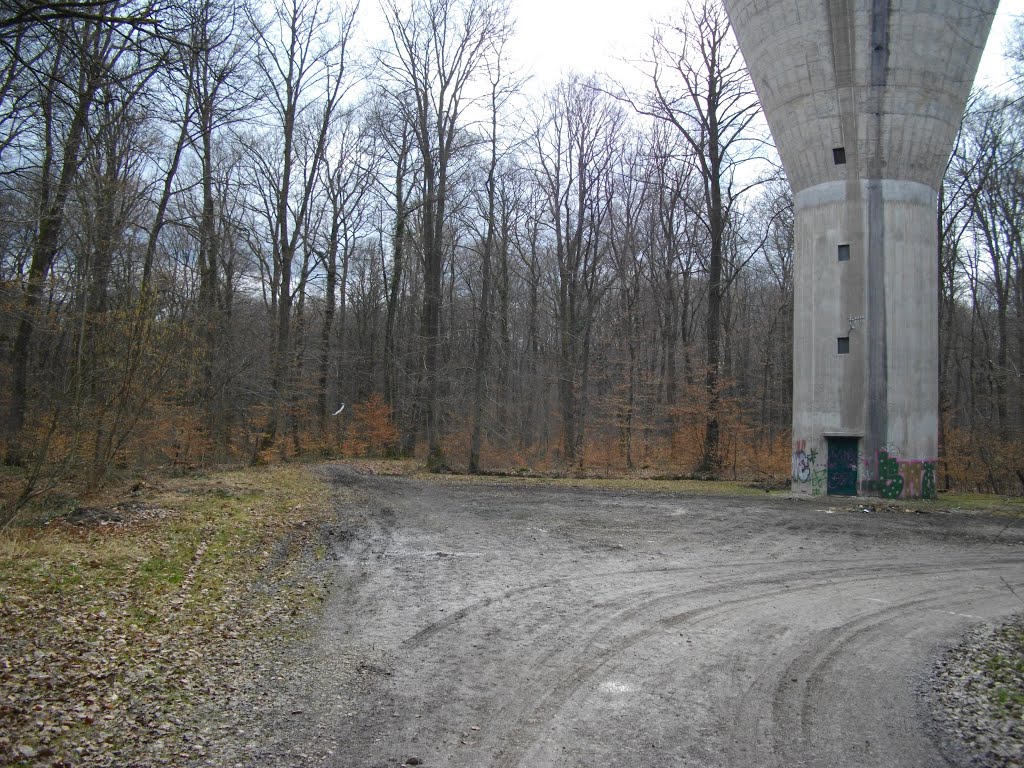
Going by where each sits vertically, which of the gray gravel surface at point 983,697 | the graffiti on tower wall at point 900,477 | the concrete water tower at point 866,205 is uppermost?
the concrete water tower at point 866,205

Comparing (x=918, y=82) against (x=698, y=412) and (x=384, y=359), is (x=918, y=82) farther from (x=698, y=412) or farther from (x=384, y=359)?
(x=384, y=359)

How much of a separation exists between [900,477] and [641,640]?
1488 centimetres

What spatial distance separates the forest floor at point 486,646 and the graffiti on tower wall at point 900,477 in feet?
19.7

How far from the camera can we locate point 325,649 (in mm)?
6246

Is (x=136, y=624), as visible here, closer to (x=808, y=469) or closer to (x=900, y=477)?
(x=808, y=469)

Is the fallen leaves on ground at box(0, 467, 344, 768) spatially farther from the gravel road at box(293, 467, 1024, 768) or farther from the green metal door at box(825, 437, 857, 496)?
the green metal door at box(825, 437, 857, 496)

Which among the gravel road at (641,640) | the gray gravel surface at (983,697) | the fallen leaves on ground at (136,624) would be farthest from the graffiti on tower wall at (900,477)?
the fallen leaves on ground at (136,624)

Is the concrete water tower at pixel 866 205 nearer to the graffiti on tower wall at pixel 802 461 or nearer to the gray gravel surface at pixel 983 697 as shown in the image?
the graffiti on tower wall at pixel 802 461

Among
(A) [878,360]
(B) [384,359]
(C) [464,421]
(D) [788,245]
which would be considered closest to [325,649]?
(A) [878,360]

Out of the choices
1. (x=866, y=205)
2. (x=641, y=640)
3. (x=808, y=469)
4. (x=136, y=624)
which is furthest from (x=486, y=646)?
(x=866, y=205)

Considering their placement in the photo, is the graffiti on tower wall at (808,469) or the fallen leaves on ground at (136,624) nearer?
the fallen leaves on ground at (136,624)

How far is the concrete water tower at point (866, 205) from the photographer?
17.8 metres

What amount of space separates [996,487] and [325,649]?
25004 millimetres

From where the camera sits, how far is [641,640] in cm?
670
